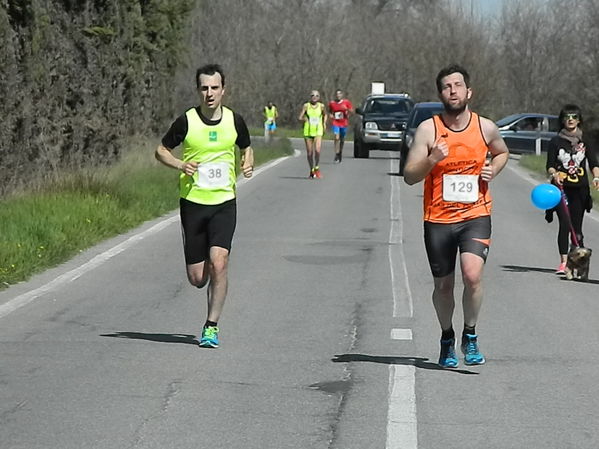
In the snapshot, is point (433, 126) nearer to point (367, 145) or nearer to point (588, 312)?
point (588, 312)

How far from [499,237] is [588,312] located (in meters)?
6.42

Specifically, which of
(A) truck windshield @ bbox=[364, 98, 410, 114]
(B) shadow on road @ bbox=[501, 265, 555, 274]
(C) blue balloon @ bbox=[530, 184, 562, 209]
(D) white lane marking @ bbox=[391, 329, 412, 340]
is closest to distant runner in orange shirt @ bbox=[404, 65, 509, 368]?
(D) white lane marking @ bbox=[391, 329, 412, 340]

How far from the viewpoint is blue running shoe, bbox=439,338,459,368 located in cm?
851

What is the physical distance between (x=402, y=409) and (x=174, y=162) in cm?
280

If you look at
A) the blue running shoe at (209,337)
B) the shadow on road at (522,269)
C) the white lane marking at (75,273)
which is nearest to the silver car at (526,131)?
the white lane marking at (75,273)

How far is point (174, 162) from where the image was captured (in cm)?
936

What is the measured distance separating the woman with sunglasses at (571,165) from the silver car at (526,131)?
96.5ft

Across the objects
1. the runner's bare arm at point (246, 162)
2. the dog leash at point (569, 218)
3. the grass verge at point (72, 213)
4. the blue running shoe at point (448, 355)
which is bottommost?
the grass verge at point (72, 213)

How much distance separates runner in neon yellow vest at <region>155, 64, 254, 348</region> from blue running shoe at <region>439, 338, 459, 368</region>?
158 centimetres

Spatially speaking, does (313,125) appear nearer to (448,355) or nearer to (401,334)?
(401,334)

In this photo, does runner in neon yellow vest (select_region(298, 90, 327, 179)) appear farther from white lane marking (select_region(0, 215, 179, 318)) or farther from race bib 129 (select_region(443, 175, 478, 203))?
race bib 129 (select_region(443, 175, 478, 203))

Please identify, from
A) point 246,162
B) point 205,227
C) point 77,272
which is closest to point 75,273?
point 77,272

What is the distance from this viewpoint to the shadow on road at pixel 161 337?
955 centimetres

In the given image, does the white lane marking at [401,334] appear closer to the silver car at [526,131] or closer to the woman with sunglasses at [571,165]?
the woman with sunglasses at [571,165]
